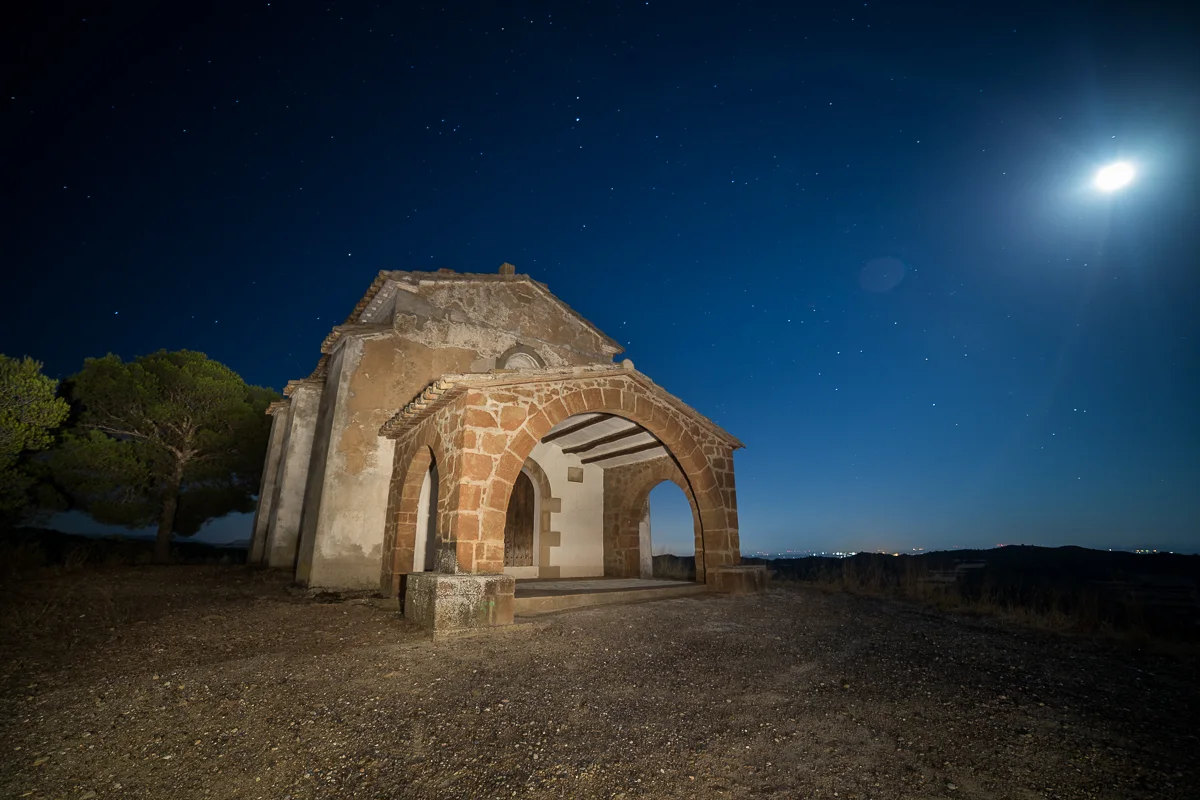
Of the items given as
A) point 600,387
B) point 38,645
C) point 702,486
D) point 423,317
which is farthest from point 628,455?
point 38,645

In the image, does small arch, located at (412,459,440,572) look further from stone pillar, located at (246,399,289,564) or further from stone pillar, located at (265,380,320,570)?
stone pillar, located at (246,399,289,564)

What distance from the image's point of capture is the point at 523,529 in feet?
34.1

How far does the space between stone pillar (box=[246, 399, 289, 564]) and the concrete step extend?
725 cm

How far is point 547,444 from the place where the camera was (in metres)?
10.6

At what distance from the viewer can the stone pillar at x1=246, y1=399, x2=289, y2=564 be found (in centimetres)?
1102

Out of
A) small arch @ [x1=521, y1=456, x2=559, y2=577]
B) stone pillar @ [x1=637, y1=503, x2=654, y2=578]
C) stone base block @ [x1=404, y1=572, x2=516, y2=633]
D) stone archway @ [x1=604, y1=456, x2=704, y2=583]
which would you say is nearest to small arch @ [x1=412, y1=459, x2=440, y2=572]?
small arch @ [x1=521, y1=456, x2=559, y2=577]

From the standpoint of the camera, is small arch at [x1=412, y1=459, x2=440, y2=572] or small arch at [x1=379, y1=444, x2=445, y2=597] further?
small arch at [x1=412, y1=459, x2=440, y2=572]

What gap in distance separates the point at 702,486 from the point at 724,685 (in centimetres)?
464

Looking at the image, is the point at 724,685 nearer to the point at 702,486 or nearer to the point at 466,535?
the point at 466,535

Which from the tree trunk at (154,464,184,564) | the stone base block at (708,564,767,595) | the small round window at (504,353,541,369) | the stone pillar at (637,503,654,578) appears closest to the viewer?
the stone base block at (708,564,767,595)

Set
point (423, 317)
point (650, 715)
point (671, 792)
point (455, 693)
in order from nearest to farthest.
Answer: point (671, 792), point (650, 715), point (455, 693), point (423, 317)

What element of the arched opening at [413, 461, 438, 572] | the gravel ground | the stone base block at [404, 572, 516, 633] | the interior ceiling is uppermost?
the interior ceiling

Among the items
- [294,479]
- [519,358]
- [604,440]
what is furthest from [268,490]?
[604,440]

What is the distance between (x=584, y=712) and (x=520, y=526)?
296 inches
